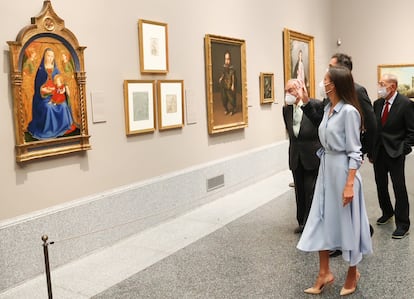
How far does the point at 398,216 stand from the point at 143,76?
376 centimetres

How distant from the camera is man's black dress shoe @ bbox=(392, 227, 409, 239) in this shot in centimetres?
579

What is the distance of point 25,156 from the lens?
4777 millimetres

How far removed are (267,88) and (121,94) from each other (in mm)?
4606

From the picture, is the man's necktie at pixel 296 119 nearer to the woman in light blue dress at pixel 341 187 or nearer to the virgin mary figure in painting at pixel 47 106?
the woman in light blue dress at pixel 341 187

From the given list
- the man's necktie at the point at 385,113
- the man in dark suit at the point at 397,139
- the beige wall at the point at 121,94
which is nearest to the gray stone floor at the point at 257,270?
the man in dark suit at the point at 397,139

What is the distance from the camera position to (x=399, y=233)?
5824 mm

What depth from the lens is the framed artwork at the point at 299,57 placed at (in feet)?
35.1

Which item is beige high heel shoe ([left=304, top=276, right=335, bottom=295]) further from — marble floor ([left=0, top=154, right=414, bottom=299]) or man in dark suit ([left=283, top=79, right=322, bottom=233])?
man in dark suit ([left=283, top=79, right=322, bottom=233])

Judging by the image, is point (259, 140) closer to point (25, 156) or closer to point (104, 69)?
point (104, 69)

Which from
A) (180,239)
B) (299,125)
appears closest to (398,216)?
(299,125)

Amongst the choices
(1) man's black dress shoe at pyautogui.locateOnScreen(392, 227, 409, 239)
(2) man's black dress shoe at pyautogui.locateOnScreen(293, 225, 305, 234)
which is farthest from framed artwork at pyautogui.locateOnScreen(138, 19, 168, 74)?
(1) man's black dress shoe at pyautogui.locateOnScreen(392, 227, 409, 239)

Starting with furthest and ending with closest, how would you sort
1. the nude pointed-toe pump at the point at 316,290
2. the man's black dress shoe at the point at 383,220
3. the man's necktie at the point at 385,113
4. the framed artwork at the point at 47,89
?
the man's black dress shoe at the point at 383,220 < the man's necktie at the point at 385,113 < the framed artwork at the point at 47,89 < the nude pointed-toe pump at the point at 316,290

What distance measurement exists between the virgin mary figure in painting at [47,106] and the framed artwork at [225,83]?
3.09 meters

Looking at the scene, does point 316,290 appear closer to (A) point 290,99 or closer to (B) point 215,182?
(A) point 290,99
